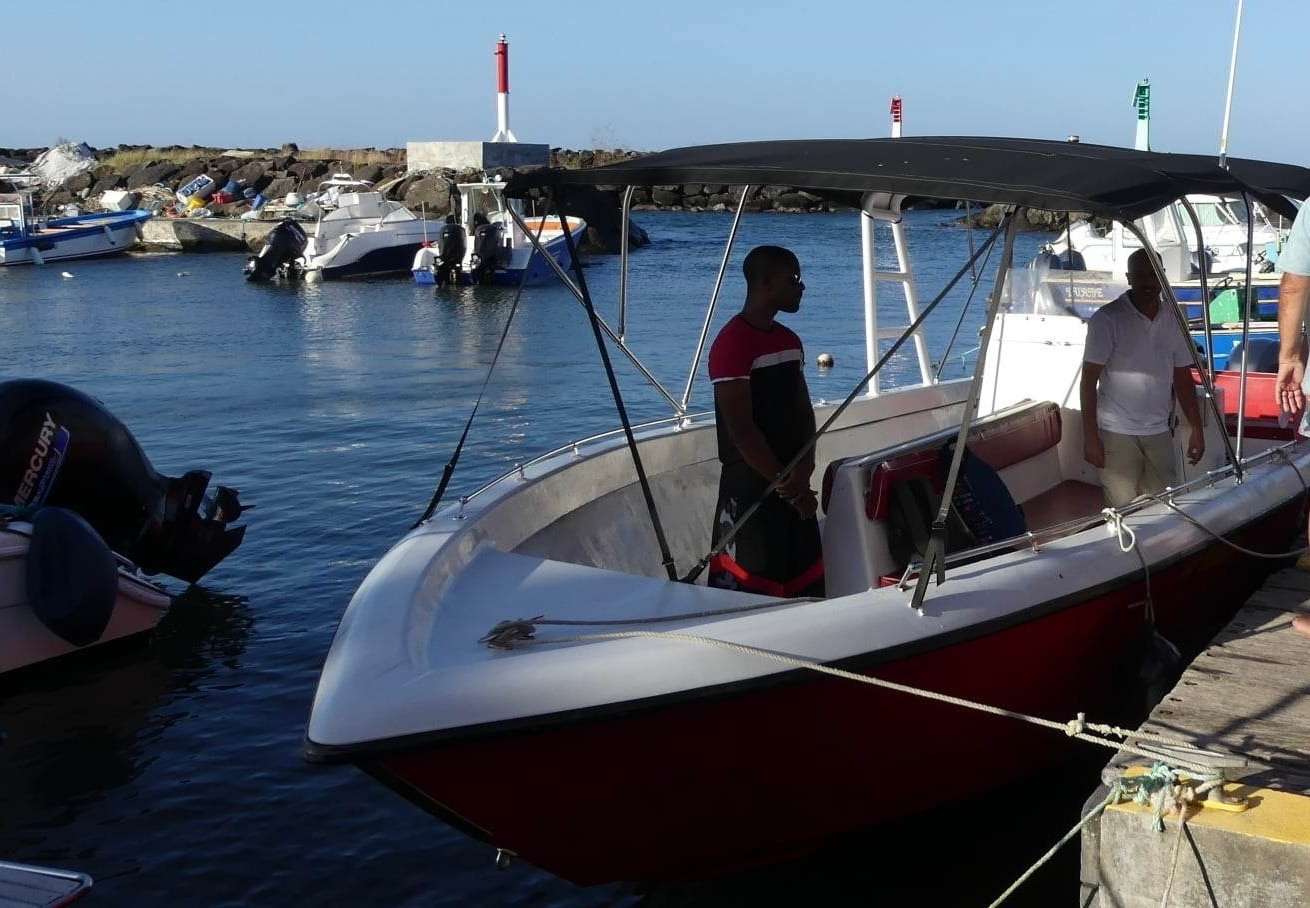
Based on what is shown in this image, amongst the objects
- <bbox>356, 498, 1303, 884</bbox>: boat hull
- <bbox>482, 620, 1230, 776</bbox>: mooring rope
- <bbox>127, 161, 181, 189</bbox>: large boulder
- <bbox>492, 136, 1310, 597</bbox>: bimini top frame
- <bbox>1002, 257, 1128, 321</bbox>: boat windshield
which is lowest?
<bbox>356, 498, 1303, 884</bbox>: boat hull

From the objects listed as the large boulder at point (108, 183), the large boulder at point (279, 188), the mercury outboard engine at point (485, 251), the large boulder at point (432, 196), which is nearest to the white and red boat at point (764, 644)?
the mercury outboard engine at point (485, 251)

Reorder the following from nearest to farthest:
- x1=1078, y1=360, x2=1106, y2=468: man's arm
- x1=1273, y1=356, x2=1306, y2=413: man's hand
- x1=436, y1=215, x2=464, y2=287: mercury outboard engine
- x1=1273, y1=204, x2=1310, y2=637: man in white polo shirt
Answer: x1=1273, y1=204, x2=1310, y2=637: man in white polo shirt
x1=1273, y1=356, x2=1306, y2=413: man's hand
x1=1078, y1=360, x2=1106, y2=468: man's arm
x1=436, y1=215, x2=464, y2=287: mercury outboard engine

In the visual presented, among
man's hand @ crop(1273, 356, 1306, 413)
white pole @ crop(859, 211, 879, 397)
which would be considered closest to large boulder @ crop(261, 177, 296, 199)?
white pole @ crop(859, 211, 879, 397)

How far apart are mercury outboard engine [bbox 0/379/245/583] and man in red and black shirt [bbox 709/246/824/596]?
4524mm

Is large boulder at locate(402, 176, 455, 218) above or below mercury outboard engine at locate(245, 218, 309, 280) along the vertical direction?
above

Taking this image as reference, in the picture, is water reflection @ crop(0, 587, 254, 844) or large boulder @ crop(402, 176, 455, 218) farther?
large boulder @ crop(402, 176, 455, 218)

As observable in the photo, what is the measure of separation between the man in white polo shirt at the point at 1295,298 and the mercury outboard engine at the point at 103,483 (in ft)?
20.6

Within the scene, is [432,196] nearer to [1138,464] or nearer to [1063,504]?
[1063,504]

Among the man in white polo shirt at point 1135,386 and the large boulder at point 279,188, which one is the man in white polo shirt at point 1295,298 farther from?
the large boulder at point 279,188

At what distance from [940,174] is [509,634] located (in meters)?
2.01

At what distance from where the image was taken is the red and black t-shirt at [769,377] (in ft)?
15.3

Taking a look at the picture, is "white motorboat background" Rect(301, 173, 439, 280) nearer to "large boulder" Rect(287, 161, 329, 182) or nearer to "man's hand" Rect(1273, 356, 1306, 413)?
"large boulder" Rect(287, 161, 329, 182)

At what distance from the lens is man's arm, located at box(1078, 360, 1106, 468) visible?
223 inches

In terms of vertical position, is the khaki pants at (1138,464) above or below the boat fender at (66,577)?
above
